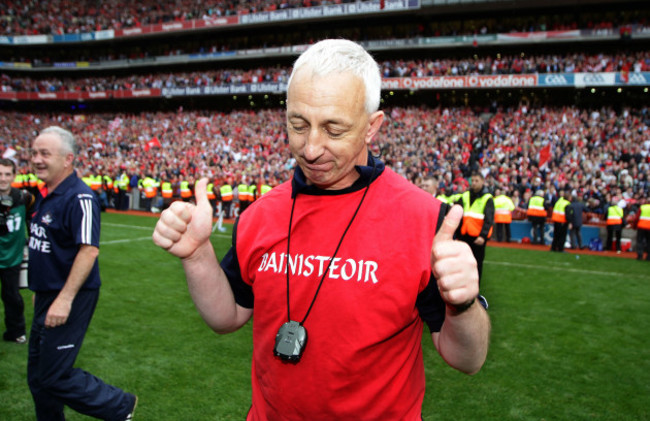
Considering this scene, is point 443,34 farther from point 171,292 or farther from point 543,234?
point 171,292

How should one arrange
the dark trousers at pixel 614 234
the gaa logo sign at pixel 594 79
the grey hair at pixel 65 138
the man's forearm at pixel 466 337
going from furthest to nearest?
1. the gaa logo sign at pixel 594 79
2. the dark trousers at pixel 614 234
3. the grey hair at pixel 65 138
4. the man's forearm at pixel 466 337

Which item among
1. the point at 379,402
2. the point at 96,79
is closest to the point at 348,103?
the point at 379,402

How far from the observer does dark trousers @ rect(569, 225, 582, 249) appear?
15328mm

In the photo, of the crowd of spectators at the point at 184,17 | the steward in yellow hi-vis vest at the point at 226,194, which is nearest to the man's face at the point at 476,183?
the steward in yellow hi-vis vest at the point at 226,194

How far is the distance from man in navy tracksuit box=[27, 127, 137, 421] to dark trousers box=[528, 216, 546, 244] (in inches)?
600

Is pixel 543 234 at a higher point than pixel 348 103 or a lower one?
lower

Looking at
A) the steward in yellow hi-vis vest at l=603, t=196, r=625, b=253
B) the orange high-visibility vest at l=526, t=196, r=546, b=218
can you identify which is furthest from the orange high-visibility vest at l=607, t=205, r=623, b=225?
the orange high-visibility vest at l=526, t=196, r=546, b=218

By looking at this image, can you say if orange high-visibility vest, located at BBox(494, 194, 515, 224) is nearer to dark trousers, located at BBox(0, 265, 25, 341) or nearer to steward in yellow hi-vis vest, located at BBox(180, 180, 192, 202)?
steward in yellow hi-vis vest, located at BBox(180, 180, 192, 202)

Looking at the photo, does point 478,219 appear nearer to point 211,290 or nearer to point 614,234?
point 211,290

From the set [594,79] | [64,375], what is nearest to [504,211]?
[64,375]

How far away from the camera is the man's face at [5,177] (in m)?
5.70

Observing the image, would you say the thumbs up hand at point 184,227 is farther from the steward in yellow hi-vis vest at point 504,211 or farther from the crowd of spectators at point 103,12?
the crowd of spectators at point 103,12

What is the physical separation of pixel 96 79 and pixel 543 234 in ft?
148

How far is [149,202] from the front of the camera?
24500 mm
